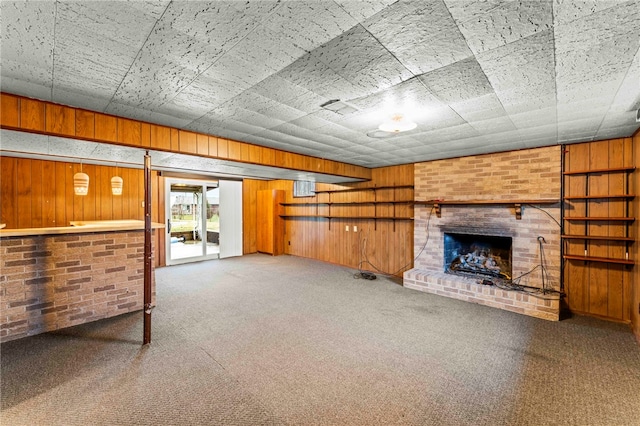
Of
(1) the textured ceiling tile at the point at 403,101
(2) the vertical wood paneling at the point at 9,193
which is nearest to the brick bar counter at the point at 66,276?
(2) the vertical wood paneling at the point at 9,193

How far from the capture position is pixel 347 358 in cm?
260

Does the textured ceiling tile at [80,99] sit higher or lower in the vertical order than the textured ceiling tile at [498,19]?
lower

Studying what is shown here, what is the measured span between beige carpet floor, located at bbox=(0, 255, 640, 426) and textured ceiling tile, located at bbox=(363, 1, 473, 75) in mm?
2328

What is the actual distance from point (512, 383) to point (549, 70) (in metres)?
2.35

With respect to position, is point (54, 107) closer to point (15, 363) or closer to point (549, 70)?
point (15, 363)

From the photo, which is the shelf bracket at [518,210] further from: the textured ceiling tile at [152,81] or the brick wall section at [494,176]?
the textured ceiling tile at [152,81]

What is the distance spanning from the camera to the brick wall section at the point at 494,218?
12.8ft

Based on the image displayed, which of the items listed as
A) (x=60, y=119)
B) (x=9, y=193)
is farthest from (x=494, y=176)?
(x=9, y=193)

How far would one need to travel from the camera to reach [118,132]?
8.68 ft

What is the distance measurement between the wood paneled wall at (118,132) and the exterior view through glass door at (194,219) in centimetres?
399

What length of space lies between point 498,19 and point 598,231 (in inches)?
152

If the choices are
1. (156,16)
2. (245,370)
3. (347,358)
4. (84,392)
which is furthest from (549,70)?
(84,392)

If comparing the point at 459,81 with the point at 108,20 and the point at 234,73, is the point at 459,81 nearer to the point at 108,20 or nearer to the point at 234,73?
the point at 234,73

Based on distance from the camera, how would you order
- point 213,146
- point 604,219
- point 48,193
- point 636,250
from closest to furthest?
point 636,250
point 213,146
point 604,219
point 48,193
